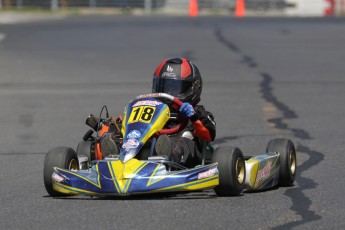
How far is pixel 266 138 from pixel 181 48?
10.00 m

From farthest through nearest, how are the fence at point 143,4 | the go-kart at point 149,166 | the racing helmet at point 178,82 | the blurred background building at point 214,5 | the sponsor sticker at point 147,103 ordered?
the fence at point 143,4 → the blurred background building at point 214,5 → the racing helmet at point 178,82 → the sponsor sticker at point 147,103 → the go-kart at point 149,166

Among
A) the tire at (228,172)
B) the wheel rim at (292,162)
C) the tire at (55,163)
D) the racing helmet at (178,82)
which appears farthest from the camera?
the racing helmet at (178,82)

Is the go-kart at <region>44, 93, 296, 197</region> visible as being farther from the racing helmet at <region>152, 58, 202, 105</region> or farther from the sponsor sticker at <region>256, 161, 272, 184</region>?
the racing helmet at <region>152, 58, 202, 105</region>

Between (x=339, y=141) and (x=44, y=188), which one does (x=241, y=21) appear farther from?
(x=44, y=188)

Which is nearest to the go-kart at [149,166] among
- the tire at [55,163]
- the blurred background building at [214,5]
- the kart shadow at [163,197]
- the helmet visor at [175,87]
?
the tire at [55,163]

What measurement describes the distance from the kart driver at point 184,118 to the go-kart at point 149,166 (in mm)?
76

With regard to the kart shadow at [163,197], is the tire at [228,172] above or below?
above

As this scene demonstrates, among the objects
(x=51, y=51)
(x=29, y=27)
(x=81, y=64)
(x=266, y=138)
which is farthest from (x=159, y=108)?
(x=29, y=27)

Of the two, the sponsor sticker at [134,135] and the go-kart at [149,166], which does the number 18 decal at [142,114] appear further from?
the sponsor sticker at [134,135]

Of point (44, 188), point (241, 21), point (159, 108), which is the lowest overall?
point (241, 21)

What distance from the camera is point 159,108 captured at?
8023 mm

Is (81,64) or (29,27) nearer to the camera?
(81,64)

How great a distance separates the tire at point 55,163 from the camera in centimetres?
761

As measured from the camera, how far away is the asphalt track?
6840 millimetres
